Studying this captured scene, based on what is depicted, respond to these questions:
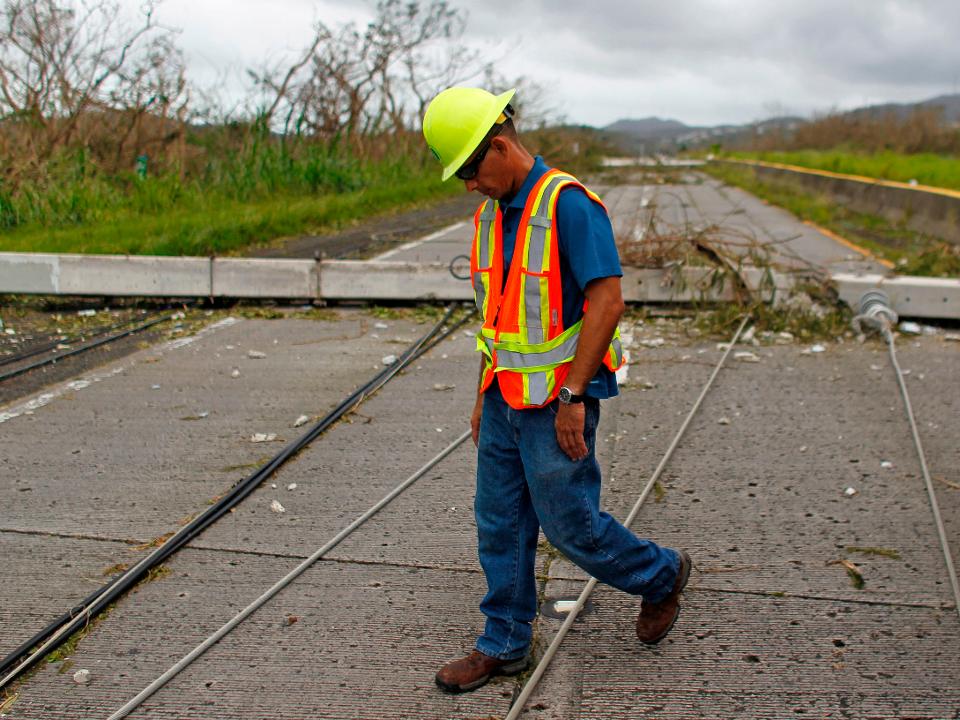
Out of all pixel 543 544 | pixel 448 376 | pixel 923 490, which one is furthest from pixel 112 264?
pixel 923 490

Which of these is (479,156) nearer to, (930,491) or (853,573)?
(853,573)

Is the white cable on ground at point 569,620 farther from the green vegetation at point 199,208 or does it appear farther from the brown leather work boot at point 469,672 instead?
the green vegetation at point 199,208

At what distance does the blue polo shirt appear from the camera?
273 cm

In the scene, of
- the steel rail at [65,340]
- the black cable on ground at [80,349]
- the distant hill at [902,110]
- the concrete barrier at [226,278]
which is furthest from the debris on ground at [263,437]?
the distant hill at [902,110]

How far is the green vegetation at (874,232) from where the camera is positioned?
32.4 feet

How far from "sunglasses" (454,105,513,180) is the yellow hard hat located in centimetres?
3

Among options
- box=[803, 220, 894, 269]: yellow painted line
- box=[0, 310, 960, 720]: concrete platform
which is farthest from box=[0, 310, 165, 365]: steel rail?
box=[803, 220, 894, 269]: yellow painted line

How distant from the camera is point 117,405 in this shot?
6.23m

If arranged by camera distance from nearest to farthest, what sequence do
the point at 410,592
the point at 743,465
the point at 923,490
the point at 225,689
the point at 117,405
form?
the point at 225,689
the point at 410,592
the point at 923,490
the point at 743,465
the point at 117,405

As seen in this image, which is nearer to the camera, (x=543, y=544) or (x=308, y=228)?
(x=543, y=544)

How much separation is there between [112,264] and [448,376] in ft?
13.0

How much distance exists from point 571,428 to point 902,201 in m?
15.9

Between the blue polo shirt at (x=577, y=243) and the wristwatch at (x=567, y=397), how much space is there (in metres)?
0.08

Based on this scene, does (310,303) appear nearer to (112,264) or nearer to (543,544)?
(112,264)
